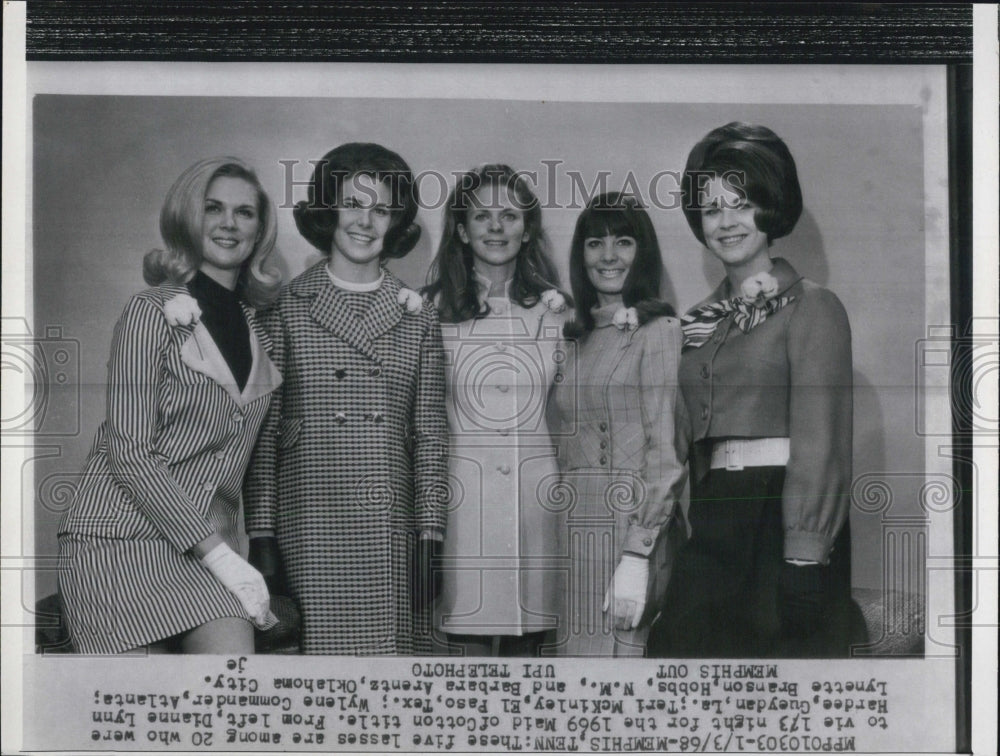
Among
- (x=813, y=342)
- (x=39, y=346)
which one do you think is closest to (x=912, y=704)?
(x=813, y=342)

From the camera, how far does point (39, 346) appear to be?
415 centimetres

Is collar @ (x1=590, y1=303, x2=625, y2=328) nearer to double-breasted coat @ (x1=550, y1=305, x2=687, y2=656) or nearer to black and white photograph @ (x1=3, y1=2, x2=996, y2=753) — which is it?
black and white photograph @ (x1=3, y1=2, x2=996, y2=753)

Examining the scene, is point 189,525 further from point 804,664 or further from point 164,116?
point 804,664

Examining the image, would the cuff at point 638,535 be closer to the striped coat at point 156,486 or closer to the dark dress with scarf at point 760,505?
the dark dress with scarf at point 760,505

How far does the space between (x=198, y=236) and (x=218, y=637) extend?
1356mm

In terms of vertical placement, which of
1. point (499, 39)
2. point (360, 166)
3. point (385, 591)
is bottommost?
point (385, 591)

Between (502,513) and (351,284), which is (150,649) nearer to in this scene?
(502,513)

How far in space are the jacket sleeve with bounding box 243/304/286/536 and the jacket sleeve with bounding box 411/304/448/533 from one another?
18.4 inches

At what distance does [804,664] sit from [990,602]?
2.21ft

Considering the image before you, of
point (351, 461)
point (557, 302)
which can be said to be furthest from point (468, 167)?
point (351, 461)

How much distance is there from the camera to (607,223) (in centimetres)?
416

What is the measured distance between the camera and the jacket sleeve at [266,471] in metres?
4.11

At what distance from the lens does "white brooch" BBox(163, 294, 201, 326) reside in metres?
4.11

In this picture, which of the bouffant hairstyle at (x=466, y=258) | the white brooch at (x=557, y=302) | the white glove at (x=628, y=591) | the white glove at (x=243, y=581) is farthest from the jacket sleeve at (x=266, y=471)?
the white glove at (x=628, y=591)
